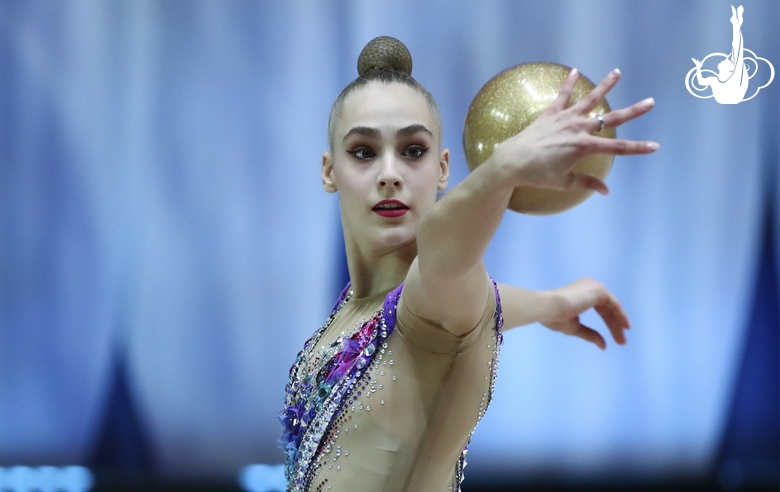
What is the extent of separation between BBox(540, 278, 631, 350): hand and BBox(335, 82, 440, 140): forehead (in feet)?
1.77

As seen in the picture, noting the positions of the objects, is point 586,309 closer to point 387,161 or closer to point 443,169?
point 443,169

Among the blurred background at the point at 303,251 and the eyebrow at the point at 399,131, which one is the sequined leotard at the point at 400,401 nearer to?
the eyebrow at the point at 399,131

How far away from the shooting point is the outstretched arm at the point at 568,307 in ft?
4.88

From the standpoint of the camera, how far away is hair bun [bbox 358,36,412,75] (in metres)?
1.27

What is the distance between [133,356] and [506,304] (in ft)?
5.24

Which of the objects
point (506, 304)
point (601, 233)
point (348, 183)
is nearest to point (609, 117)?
point (348, 183)

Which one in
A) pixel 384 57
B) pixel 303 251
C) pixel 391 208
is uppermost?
pixel 384 57

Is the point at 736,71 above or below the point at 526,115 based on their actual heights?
above

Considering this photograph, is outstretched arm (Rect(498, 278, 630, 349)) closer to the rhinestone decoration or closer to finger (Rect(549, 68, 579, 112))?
the rhinestone decoration

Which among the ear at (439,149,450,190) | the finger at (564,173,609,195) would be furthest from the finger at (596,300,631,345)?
the finger at (564,173,609,195)

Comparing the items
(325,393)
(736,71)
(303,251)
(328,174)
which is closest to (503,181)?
(325,393)

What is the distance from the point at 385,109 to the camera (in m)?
1.17

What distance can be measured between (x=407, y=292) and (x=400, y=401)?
0.16 meters

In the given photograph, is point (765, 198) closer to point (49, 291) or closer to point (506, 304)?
point (506, 304)
